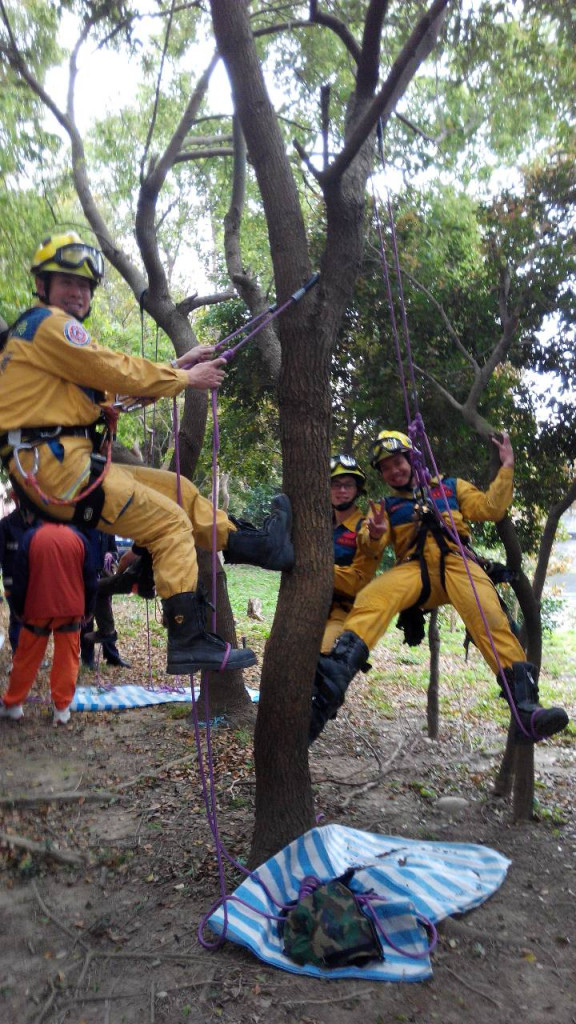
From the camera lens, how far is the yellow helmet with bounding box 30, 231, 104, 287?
11.0 feet

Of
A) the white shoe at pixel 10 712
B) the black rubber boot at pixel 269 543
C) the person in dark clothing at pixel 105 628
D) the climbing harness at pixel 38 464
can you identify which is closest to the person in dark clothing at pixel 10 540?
the person in dark clothing at pixel 105 628

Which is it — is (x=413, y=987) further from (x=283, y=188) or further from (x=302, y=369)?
(x=283, y=188)

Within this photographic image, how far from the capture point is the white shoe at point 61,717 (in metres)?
6.00

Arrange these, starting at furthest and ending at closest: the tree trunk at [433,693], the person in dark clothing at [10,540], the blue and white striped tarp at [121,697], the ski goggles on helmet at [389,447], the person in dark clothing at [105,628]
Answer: the tree trunk at [433,693]
the blue and white striped tarp at [121,697]
the person in dark clothing at [105,628]
the person in dark clothing at [10,540]
the ski goggles on helmet at [389,447]

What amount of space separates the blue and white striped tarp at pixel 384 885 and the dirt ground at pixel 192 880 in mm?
73

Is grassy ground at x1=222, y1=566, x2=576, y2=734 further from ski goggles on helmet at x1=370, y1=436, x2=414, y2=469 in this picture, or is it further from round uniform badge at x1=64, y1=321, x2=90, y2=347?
round uniform badge at x1=64, y1=321, x2=90, y2=347

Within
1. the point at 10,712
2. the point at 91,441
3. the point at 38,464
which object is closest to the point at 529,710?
the point at 91,441

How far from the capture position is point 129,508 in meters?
3.28

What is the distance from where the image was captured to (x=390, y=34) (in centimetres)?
691

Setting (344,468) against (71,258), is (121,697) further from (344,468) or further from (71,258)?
(71,258)

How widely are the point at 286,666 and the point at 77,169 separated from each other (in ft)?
18.0

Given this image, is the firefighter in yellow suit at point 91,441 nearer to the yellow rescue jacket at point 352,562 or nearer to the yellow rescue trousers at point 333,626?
the yellow rescue trousers at point 333,626

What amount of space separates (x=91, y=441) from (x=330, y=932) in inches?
92.0

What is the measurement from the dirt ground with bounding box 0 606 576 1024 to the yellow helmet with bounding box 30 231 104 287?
301cm
